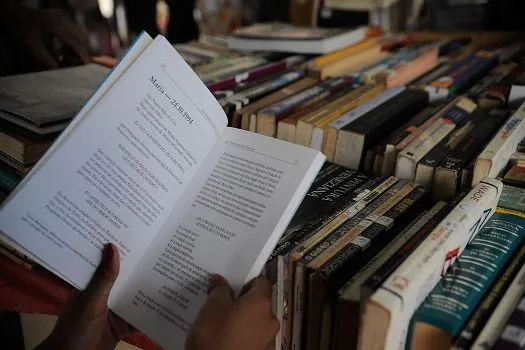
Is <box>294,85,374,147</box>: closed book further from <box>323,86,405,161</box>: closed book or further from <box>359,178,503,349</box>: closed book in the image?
<box>359,178,503,349</box>: closed book

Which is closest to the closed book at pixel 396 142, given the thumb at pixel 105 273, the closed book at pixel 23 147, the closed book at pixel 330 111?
the closed book at pixel 330 111

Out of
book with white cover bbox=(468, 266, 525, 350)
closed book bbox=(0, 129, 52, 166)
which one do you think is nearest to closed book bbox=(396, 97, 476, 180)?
book with white cover bbox=(468, 266, 525, 350)

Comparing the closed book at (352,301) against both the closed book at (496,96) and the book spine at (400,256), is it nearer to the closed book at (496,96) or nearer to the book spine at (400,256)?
the book spine at (400,256)

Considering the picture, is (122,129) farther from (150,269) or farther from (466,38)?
(466,38)

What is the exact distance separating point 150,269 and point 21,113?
1.22 ft

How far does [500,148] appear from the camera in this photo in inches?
26.0

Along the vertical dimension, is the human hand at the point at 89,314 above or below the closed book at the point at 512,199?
below

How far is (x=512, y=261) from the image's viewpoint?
21.5 inches

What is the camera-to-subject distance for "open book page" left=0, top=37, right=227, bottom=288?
0.52 m

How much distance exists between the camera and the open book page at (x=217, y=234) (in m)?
0.54

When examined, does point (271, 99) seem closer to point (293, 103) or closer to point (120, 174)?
point (293, 103)

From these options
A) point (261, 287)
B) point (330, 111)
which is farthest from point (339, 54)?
point (261, 287)

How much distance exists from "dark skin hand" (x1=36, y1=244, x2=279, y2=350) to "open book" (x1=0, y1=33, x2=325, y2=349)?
2cm

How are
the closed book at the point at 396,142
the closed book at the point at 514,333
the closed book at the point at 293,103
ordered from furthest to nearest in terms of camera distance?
the closed book at the point at 293,103, the closed book at the point at 396,142, the closed book at the point at 514,333
